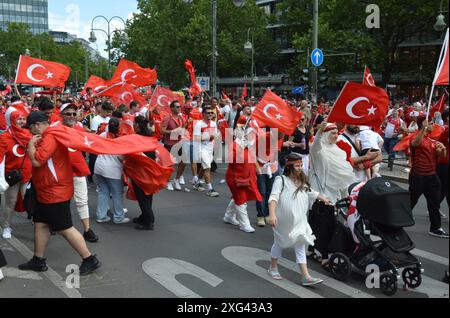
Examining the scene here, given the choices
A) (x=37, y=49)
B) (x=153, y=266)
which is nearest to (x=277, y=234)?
(x=153, y=266)

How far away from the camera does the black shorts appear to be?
5176mm

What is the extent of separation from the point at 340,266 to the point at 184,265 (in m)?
1.72

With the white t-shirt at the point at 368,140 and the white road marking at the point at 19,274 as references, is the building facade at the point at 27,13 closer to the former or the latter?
the white road marking at the point at 19,274

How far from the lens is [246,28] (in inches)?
2061

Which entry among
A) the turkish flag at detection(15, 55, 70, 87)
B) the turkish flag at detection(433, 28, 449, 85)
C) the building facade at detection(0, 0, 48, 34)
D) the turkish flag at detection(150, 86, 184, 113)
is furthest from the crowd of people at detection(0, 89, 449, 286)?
the building facade at detection(0, 0, 48, 34)

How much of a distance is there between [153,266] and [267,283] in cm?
132

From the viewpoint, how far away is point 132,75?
1349cm

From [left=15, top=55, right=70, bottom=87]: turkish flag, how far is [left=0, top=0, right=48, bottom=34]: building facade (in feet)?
417

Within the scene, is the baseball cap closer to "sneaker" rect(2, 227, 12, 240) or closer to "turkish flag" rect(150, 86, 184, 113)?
"sneaker" rect(2, 227, 12, 240)

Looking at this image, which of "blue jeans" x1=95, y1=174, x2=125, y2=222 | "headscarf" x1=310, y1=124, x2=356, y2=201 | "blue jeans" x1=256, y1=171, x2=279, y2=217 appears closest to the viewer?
"headscarf" x1=310, y1=124, x2=356, y2=201

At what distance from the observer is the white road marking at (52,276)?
4852 mm

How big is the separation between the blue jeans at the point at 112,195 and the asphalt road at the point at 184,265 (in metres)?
0.22

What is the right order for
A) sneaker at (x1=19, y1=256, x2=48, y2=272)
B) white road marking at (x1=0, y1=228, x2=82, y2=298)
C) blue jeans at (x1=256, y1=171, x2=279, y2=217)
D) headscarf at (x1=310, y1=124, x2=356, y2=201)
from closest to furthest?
white road marking at (x1=0, y1=228, x2=82, y2=298)
sneaker at (x1=19, y1=256, x2=48, y2=272)
headscarf at (x1=310, y1=124, x2=356, y2=201)
blue jeans at (x1=256, y1=171, x2=279, y2=217)
